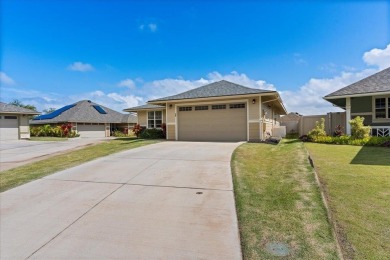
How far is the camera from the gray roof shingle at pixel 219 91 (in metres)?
14.2

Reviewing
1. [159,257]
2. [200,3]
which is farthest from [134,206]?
[200,3]

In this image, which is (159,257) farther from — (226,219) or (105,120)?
Answer: (105,120)

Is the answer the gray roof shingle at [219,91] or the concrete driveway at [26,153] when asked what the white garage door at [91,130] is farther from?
the gray roof shingle at [219,91]

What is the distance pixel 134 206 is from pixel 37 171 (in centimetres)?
509

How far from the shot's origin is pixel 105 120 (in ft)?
103

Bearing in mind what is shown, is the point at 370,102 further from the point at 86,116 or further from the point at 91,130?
the point at 86,116

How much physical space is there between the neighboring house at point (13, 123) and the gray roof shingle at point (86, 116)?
4824mm

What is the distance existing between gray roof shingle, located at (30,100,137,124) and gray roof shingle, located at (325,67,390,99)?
87.2 feet

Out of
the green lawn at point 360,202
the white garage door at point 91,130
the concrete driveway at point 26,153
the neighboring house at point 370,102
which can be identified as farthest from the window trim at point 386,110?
the white garage door at point 91,130

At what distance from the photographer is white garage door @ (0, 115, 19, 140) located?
835 inches

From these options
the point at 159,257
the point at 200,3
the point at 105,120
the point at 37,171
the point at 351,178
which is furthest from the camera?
the point at 105,120

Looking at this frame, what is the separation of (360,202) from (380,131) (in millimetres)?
11457

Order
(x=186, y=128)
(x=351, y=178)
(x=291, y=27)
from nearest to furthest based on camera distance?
(x=351, y=178) → (x=291, y=27) → (x=186, y=128)

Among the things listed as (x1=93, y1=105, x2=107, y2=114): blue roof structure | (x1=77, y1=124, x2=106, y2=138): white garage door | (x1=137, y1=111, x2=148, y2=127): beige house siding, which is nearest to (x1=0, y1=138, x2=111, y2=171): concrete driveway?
(x1=137, y1=111, x2=148, y2=127): beige house siding
